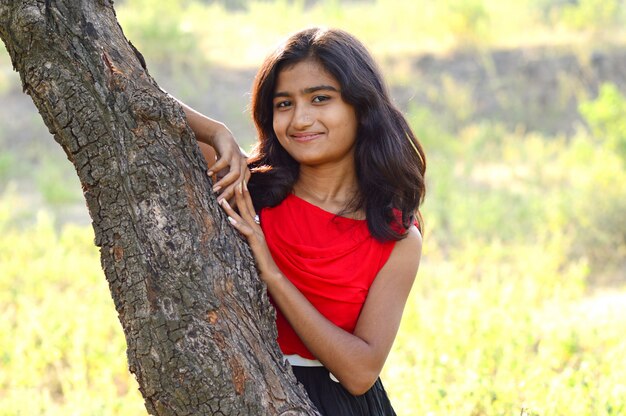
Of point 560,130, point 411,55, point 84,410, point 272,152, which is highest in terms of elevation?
point 411,55

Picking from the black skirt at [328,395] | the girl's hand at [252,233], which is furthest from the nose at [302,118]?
the black skirt at [328,395]

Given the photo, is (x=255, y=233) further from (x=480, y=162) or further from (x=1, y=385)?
(x=480, y=162)

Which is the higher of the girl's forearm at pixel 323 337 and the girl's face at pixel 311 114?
the girl's face at pixel 311 114

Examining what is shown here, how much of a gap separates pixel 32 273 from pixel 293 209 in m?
3.88

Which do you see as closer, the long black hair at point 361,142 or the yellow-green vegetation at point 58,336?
the long black hair at point 361,142

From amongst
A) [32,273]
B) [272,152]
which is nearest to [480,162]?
[32,273]

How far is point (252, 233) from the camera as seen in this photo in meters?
2.00

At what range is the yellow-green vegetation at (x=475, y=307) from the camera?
331 cm

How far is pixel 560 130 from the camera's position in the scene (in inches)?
433

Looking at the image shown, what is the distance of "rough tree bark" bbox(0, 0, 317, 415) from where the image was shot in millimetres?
1789

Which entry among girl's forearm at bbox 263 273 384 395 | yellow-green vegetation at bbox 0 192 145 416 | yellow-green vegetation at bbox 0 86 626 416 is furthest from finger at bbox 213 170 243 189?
yellow-green vegetation at bbox 0 192 145 416

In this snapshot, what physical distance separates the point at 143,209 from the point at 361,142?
0.67 m

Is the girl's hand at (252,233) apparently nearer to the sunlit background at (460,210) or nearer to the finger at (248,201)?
the finger at (248,201)

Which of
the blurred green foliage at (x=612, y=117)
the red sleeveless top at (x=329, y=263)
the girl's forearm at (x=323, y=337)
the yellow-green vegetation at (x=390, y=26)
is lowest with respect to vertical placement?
the girl's forearm at (x=323, y=337)
